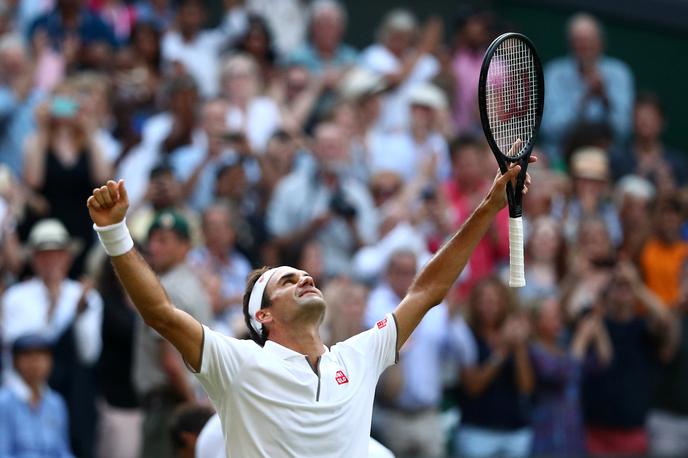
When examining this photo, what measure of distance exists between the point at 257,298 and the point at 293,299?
0.19 meters

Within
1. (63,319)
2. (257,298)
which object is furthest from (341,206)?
(257,298)

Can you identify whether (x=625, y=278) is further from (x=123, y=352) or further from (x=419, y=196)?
(x=123, y=352)

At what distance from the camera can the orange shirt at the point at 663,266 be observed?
13.0 m

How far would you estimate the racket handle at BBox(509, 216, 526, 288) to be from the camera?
19.8ft

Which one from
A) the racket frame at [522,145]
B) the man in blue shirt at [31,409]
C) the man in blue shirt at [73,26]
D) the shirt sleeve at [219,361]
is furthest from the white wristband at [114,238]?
the man in blue shirt at [73,26]

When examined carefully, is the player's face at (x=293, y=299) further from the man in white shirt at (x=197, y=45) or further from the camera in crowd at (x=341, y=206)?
the man in white shirt at (x=197, y=45)

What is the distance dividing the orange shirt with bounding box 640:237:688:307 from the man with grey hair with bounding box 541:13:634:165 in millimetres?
1882

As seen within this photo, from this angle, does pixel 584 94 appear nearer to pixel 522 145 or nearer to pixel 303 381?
pixel 522 145

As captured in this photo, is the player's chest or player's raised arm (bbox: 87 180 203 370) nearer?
player's raised arm (bbox: 87 180 203 370)

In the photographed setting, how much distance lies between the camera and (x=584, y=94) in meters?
14.8

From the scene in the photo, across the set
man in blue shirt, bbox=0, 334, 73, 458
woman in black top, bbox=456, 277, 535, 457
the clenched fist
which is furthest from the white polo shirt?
woman in black top, bbox=456, 277, 535, 457

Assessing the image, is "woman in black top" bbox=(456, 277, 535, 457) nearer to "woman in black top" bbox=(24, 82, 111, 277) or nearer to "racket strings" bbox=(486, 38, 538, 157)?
"woman in black top" bbox=(24, 82, 111, 277)

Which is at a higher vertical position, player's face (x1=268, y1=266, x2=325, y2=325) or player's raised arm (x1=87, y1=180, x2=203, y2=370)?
player's raised arm (x1=87, y1=180, x2=203, y2=370)

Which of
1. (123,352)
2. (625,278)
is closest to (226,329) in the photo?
(123,352)
